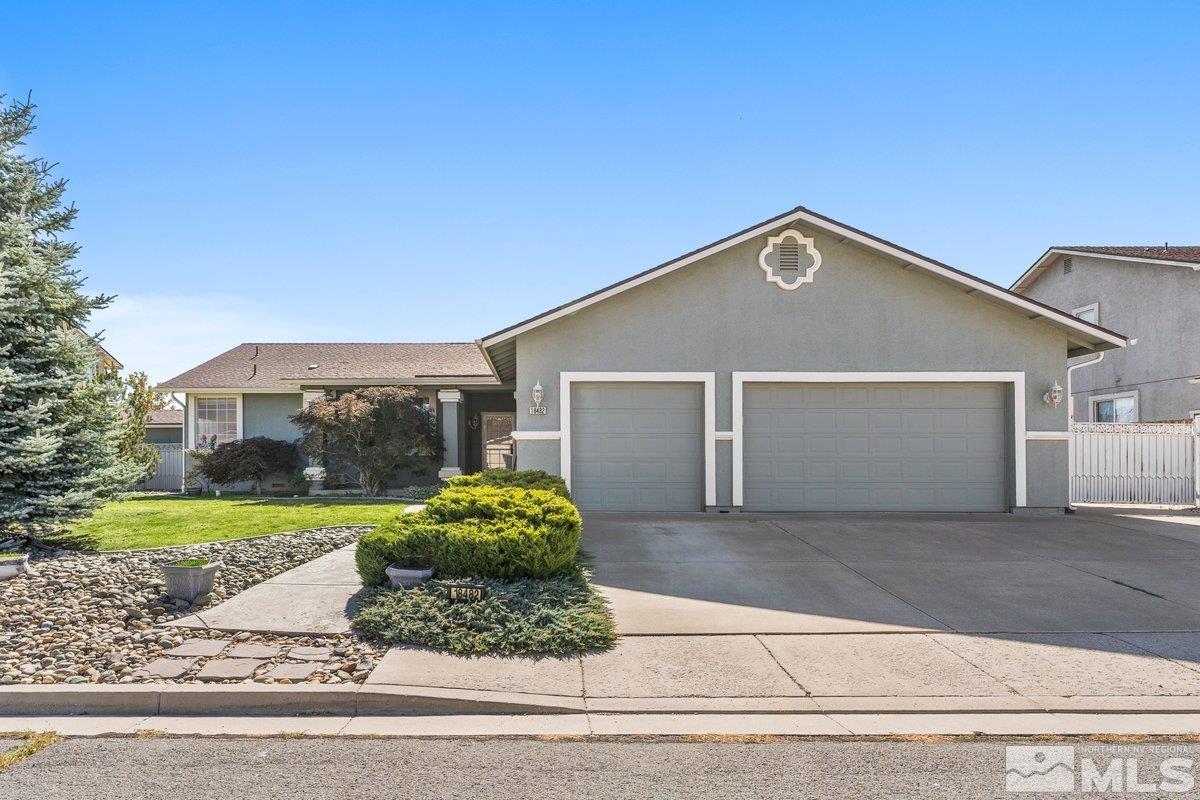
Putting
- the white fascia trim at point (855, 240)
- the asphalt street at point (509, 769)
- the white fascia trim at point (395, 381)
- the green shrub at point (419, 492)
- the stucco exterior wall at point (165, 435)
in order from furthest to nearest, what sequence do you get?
the stucco exterior wall at point (165, 435)
the white fascia trim at point (395, 381)
the green shrub at point (419, 492)
the white fascia trim at point (855, 240)
the asphalt street at point (509, 769)

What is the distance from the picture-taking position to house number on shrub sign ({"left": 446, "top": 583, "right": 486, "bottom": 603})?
6176mm

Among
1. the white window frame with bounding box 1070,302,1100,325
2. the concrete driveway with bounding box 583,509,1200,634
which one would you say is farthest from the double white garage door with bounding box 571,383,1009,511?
the white window frame with bounding box 1070,302,1100,325

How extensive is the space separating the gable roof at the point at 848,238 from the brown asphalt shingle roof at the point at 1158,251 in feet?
30.2

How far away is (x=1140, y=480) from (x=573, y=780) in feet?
54.4

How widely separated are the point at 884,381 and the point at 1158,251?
44.3 ft

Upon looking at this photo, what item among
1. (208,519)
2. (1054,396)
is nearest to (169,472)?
(208,519)

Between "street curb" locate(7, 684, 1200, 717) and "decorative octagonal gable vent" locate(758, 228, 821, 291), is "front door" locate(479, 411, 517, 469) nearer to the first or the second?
"decorative octagonal gable vent" locate(758, 228, 821, 291)

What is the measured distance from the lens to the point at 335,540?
10.5 metres

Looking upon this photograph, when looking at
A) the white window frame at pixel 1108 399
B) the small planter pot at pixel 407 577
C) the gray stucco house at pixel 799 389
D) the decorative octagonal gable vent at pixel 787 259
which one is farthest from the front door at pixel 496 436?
the white window frame at pixel 1108 399

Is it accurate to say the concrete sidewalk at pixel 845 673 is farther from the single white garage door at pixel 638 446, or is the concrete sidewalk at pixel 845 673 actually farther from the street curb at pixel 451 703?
the single white garage door at pixel 638 446

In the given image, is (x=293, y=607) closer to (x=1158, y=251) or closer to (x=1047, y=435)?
(x=1047, y=435)

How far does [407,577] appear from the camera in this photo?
661 cm

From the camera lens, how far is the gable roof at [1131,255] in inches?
742

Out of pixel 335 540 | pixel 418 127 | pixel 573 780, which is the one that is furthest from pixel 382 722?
pixel 418 127
